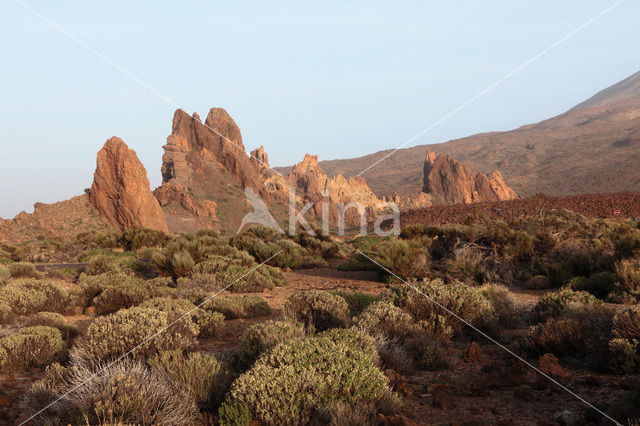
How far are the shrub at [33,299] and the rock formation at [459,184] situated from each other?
78420 millimetres

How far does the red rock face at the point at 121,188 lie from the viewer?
3938cm

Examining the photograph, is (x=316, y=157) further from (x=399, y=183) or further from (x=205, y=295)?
(x=205, y=295)

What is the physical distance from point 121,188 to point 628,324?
40.9 meters

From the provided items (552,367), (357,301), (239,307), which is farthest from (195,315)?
(552,367)

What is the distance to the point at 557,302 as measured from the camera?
7.11 metres

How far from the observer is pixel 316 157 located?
86.6 meters

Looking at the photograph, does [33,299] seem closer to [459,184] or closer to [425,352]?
[425,352]

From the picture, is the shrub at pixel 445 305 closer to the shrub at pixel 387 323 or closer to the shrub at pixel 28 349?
the shrub at pixel 387 323

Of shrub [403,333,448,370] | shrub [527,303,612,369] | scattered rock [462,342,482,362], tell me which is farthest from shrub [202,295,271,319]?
shrub [527,303,612,369]

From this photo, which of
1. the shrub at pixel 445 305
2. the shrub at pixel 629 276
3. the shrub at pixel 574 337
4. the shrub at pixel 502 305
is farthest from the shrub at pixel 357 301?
the shrub at pixel 629 276

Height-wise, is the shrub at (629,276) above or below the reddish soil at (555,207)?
above

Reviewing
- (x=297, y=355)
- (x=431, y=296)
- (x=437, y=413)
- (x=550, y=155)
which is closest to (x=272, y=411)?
(x=297, y=355)

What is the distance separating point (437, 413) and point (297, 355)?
1.41 m

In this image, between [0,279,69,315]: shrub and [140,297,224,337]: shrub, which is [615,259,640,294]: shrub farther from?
[0,279,69,315]: shrub
